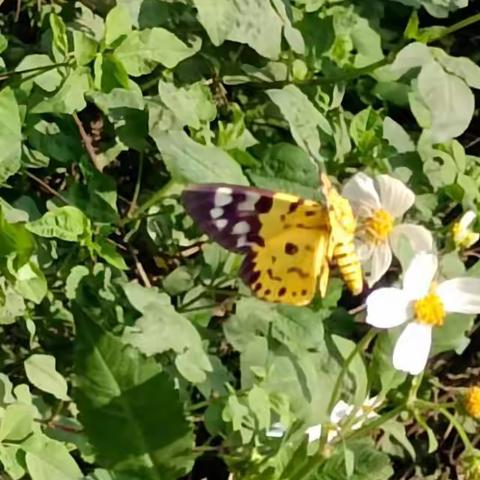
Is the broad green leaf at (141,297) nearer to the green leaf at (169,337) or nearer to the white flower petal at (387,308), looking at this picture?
the green leaf at (169,337)

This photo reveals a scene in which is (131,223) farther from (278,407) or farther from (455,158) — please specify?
(455,158)

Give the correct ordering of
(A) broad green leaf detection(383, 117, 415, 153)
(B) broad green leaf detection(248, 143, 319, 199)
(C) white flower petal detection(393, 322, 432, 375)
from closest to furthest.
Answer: (C) white flower petal detection(393, 322, 432, 375) < (B) broad green leaf detection(248, 143, 319, 199) < (A) broad green leaf detection(383, 117, 415, 153)

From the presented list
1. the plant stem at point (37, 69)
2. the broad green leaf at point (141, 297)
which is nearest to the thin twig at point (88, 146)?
the plant stem at point (37, 69)

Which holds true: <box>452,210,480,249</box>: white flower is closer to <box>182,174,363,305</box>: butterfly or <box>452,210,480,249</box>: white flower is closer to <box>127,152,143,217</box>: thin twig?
<box>182,174,363,305</box>: butterfly

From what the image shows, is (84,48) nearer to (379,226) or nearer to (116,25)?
(116,25)

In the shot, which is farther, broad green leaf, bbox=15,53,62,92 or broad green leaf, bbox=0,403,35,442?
broad green leaf, bbox=15,53,62,92

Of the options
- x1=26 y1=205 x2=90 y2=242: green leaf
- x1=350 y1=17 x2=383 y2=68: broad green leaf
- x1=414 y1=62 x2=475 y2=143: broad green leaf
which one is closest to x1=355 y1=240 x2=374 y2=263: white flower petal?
x1=414 y1=62 x2=475 y2=143: broad green leaf

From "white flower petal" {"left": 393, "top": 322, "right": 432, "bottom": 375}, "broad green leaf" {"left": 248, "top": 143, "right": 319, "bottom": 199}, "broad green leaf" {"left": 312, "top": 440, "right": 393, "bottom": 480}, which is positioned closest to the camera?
"broad green leaf" {"left": 312, "top": 440, "right": 393, "bottom": 480}
